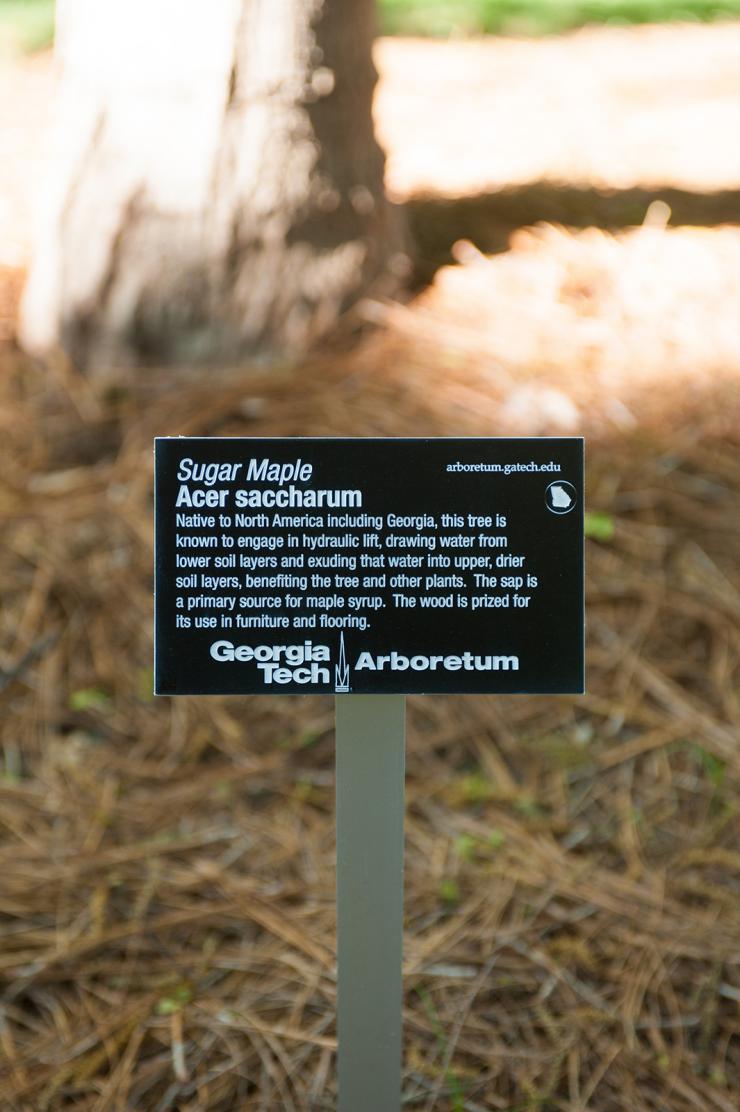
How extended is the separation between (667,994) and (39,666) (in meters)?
1.34

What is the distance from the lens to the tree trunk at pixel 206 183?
2602 millimetres

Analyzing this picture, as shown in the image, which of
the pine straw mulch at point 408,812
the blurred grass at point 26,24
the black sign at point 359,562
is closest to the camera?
the black sign at point 359,562

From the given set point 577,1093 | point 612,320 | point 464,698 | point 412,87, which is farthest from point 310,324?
point 412,87

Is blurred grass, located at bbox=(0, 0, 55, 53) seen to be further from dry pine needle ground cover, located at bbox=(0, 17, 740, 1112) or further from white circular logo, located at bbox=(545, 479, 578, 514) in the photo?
white circular logo, located at bbox=(545, 479, 578, 514)

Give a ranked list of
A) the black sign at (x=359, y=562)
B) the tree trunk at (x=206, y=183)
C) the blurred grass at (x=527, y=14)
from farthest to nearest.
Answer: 1. the blurred grass at (x=527, y=14)
2. the tree trunk at (x=206, y=183)
3. the black sign at (x=359, y=562)

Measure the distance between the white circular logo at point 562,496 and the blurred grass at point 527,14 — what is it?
18.4 ft

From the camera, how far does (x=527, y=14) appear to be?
6.73 m

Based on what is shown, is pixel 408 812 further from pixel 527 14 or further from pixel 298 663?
pixel 527 14

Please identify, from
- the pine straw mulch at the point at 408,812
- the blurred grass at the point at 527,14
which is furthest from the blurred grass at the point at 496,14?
the pine straw mulch at the point at 408,812

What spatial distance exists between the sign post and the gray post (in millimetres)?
73

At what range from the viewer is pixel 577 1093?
1651 millimetres

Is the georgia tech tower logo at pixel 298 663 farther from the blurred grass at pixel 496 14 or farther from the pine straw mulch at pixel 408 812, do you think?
the blurred grass at pixel 496 14

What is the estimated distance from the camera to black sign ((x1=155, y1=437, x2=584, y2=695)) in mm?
1367

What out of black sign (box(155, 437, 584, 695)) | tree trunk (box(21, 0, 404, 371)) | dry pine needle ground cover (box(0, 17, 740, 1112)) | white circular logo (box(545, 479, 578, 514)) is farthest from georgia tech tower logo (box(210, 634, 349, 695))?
tree trunk (box(21, 0, 404, 371))
